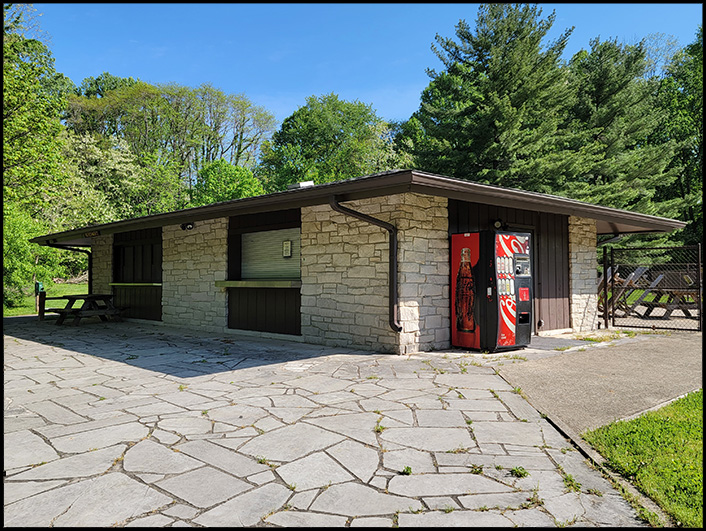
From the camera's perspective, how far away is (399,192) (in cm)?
583

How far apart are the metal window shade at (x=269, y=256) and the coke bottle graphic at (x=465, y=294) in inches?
108

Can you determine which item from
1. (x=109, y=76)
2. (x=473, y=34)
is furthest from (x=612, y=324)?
(x=109, y=76)

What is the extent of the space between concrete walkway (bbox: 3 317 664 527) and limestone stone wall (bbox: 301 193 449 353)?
112 centimetres

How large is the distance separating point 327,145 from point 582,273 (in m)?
24.1

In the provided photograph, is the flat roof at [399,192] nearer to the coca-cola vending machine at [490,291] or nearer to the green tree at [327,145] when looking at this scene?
the coca-cola vending machine at [490,291]

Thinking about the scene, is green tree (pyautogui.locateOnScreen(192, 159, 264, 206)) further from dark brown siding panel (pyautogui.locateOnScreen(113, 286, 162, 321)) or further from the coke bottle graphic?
the coke bottle graphic

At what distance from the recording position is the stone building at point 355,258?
6656mm

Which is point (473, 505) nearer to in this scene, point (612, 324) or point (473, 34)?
point (612, 324)

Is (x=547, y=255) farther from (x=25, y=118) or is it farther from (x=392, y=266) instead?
(x=25, y=118)

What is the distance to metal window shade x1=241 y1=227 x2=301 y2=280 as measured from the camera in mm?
8336

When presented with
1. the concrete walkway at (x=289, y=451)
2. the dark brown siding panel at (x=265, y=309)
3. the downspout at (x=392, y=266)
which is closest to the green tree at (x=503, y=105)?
the dark brown siding panel at (x=265, y=309)

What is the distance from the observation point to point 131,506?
2426mm

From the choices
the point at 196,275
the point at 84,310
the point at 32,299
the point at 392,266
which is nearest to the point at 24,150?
the point at 32,299

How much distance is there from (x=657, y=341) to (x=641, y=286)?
6.38m
